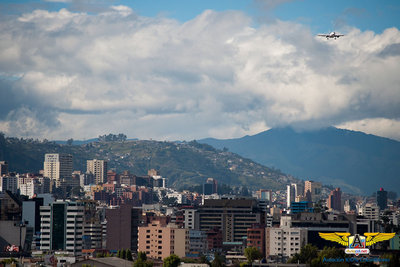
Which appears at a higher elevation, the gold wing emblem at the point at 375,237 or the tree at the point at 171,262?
the gold wing emblem at the point at 375,237

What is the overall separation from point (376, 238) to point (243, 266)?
56.0m

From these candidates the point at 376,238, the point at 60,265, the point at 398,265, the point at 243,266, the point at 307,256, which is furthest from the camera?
the point at 307,256

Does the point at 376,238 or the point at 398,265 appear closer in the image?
the point at 376,238

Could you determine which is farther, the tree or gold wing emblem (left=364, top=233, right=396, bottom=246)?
the tree

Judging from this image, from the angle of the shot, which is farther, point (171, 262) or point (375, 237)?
point (171, 262)

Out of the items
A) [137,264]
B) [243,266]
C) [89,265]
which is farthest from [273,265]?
[89,265]

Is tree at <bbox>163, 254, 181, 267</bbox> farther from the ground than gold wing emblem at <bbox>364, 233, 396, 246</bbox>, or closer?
closer

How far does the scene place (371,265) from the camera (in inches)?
5610

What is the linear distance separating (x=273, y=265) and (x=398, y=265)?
31243 millimetres

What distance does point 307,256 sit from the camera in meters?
195

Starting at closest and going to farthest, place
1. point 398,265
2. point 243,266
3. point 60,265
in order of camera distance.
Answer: point 398,265 → point 60,265 → point 243,266

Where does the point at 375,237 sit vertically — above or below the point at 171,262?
above

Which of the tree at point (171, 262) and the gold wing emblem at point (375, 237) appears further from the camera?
the tree at point (171, 262)

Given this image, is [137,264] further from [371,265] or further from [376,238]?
[376,238]
